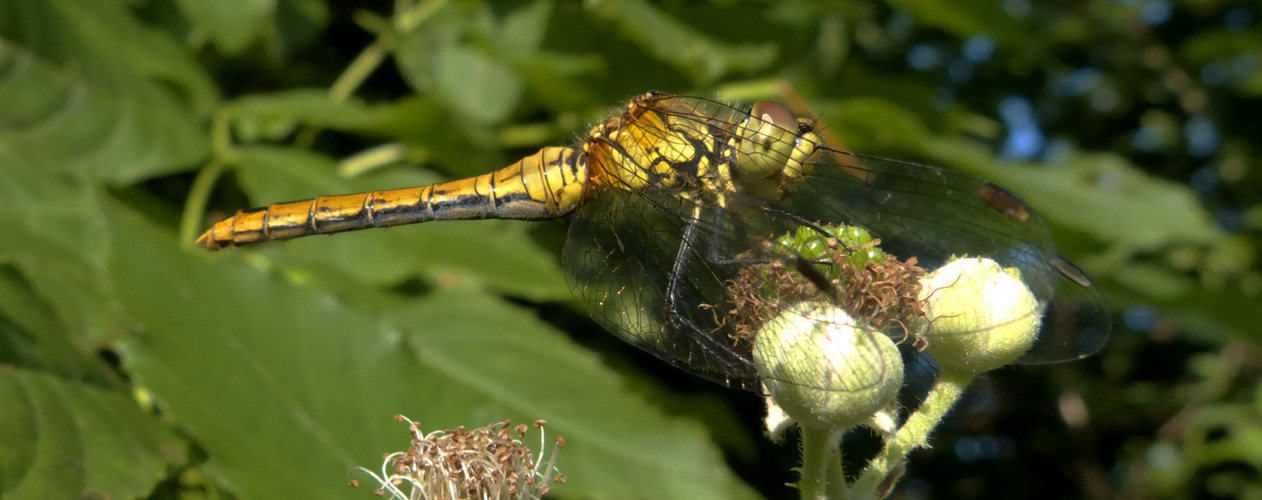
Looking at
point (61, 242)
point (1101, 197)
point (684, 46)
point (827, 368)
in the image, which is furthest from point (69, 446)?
point (1101, 197)

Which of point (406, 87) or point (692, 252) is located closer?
point (692, 252)

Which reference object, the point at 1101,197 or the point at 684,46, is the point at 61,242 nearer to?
the point at 684,46

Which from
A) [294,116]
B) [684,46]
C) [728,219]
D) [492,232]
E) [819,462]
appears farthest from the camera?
[684,46]

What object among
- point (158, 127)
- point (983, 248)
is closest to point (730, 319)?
point (983, 248)

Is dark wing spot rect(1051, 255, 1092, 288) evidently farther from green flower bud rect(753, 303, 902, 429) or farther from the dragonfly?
green flower bud rect(753, 303, 902, 429)

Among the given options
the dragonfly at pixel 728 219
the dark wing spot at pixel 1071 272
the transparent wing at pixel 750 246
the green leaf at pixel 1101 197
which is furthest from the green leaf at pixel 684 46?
the dark wing spot at pixel 1071 272

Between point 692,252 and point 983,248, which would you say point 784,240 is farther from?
point 983,248

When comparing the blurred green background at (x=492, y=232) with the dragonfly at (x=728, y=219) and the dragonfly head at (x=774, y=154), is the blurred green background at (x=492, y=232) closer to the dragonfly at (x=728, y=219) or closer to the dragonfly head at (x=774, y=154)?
the dragonfly at (x=728, y=219)
